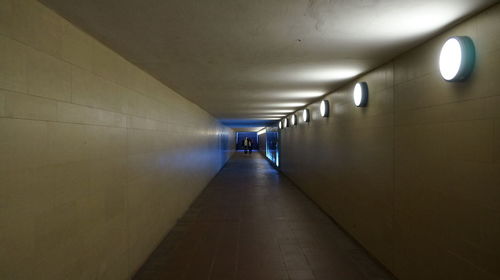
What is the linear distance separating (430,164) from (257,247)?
8.28ft

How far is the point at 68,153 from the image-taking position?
6.38 feet

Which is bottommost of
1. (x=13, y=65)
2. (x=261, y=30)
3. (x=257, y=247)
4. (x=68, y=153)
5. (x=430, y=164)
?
(x=257, y=247)

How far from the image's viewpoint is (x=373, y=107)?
3518 mm

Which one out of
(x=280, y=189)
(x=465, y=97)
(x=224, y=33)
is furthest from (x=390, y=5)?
(x=280, y=189)

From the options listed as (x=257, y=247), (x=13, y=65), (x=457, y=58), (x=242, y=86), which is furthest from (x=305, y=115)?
(x=13, y=65)

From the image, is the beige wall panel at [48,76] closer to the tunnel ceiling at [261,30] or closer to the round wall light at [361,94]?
the tunnel ceiling at [261,30]

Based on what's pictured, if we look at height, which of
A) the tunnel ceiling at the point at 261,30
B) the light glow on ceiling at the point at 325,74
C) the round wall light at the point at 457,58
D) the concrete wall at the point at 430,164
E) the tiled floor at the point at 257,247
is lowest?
the tiled floor at the point at 257,247

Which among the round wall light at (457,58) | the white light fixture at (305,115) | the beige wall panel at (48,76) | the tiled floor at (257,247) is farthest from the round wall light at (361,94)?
the beige wall panel at (48,76)

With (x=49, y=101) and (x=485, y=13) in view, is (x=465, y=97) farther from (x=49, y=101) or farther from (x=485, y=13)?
(x=49, y=101)

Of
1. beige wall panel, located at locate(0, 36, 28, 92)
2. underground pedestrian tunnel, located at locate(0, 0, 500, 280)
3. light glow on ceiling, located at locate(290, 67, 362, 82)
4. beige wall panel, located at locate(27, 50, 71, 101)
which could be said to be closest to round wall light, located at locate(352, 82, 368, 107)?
underground pedestrian tunnel, located at locate(0, 0, 500, 280)

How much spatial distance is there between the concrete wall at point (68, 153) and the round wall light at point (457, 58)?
9.59ft

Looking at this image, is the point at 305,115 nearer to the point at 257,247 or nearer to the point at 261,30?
the point at 257,247

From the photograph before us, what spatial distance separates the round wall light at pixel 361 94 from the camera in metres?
3.71

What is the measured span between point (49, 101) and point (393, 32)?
106 inches
